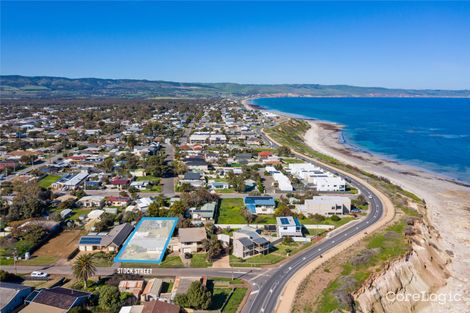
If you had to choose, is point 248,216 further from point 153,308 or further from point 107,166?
point 107,166

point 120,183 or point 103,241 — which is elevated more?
point 103,241

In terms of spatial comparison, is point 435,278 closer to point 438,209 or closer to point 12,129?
point 438,209

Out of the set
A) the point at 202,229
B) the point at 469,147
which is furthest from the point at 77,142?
the point at 469,147

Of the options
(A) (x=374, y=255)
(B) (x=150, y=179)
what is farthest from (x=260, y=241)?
(B) (x=150, y=179)


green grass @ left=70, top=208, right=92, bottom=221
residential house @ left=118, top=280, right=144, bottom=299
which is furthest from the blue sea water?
green grass @ left=70, top=208, right=92, bottom=221

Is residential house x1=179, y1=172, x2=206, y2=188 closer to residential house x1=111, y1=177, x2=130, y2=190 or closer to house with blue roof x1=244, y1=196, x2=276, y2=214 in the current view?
residential house x1=111, y1=177, x2=130, y2=190

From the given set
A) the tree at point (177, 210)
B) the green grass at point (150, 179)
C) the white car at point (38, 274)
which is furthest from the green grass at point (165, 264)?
the green grass at point (150, 179)
